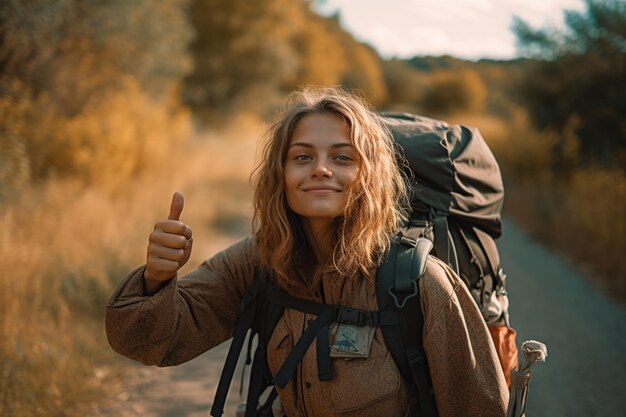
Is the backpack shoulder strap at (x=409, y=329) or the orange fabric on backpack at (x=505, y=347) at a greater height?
the backpack shoulder strap at (x=409, y=329)

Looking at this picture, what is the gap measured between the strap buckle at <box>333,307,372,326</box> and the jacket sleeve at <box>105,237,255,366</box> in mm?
503

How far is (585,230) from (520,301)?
279cm

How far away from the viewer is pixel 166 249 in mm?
1706

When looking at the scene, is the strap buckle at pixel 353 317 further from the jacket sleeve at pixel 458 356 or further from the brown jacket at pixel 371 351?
the jacket sleeve at pixel 458 356

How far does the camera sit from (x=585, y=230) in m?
7.64

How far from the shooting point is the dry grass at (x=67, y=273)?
3.22m

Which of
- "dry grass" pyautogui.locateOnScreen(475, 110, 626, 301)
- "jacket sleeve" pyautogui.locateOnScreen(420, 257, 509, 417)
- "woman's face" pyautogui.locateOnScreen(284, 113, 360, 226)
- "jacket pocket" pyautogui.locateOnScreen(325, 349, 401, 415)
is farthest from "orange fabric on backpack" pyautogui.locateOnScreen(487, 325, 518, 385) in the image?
"dry grass" pyautogui.locateOnScreen(475, 110, 626, 301)

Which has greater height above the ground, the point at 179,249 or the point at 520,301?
the point at 179,249

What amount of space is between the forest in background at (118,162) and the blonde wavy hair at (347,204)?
0.58 meters

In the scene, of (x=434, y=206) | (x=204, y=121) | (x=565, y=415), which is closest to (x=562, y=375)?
(x=565, y=415)

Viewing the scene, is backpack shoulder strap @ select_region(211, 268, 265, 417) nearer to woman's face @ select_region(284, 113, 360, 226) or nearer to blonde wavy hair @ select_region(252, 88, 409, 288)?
blonde wavy hair @ select_region(252, 88, 409, 288)

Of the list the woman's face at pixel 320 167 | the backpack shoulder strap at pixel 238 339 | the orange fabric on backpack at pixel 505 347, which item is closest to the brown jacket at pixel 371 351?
the backpack shoulder strap at pixel 238 339

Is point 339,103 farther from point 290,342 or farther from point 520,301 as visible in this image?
point 520,301

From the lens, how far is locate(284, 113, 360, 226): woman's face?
189 cm
